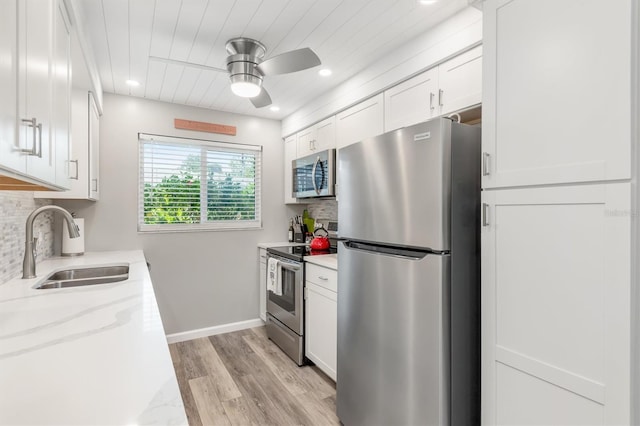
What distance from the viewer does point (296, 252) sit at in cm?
303

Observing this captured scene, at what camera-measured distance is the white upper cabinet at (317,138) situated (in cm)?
298

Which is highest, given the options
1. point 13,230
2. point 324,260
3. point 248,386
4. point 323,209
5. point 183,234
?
point 323,209

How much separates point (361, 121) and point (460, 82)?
90cm

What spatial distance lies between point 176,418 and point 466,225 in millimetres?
1332

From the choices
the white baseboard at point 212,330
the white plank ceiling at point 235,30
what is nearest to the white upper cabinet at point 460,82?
the white plank ceiling at point 235,30

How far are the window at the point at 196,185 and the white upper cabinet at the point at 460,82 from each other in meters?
2.38

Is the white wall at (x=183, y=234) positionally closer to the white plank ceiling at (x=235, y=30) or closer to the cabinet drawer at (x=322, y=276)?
the white plank ceiling at (x=235, y=30)

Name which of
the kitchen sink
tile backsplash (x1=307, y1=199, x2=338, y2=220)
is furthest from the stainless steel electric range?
the kitchen sink

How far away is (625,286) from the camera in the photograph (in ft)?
3.16

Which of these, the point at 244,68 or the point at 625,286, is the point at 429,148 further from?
the point at 244,68

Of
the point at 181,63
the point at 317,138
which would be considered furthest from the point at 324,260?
the point at 181,63

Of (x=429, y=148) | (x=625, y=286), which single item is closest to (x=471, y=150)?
(x=429, y=148)

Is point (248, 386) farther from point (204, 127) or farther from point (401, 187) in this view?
point (204, 127)

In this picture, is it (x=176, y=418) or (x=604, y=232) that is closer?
(x=176, y=418)
